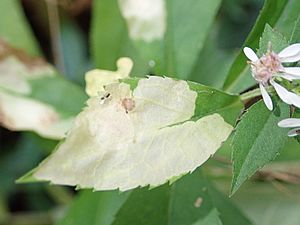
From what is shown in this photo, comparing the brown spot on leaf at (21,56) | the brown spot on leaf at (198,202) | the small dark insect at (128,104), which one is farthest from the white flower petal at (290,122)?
the brown spot on leaf at (21,56)

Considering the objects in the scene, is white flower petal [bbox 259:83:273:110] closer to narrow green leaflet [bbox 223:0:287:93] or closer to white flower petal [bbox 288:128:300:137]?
white flower petal [bbox 288:128:300:137]

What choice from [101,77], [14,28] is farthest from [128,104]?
[14,28]

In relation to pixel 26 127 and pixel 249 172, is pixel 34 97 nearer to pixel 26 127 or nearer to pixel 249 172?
pixel 26 127

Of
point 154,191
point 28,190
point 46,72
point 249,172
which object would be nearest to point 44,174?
point 154,191

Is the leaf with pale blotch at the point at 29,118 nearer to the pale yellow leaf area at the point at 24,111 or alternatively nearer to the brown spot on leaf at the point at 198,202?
the pale yellow leaf area at the point at 24,111

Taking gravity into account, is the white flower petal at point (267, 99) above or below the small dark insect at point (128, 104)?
above

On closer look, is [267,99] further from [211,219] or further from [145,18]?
[145,18]
